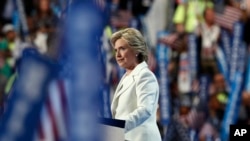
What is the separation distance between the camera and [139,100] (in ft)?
10.2

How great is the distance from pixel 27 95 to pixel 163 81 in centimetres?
761

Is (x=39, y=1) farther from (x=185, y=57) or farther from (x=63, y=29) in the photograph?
(x=63, y=29)

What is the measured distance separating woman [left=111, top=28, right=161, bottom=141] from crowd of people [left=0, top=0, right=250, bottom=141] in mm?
4621

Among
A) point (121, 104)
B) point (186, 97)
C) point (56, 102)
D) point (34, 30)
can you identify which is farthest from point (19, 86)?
point (34, 30)

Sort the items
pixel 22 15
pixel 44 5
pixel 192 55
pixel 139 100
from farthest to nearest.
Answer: pixel 22 15 < pixel 44 5 < pixel 192 55 < pixel 139 100

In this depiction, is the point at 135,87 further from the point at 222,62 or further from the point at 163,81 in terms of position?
the point at 163,81

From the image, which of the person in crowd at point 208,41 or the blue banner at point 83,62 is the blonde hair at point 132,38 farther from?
the person in crowd at point 208,41

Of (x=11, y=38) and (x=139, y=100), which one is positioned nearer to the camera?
(x=139, y=100)

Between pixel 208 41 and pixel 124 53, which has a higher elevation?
pixel 124 53

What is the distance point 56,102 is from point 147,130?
2.02 metres

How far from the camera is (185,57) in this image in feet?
28.6

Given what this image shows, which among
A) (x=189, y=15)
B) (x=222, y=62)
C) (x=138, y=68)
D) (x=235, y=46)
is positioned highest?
(x=189, y=15)

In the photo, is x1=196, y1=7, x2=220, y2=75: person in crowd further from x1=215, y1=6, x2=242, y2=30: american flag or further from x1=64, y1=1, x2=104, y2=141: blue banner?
x1=64, y1=1, x2=104, y2=141: blue banner

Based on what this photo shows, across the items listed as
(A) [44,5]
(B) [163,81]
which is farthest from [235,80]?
(A) [44,5]
